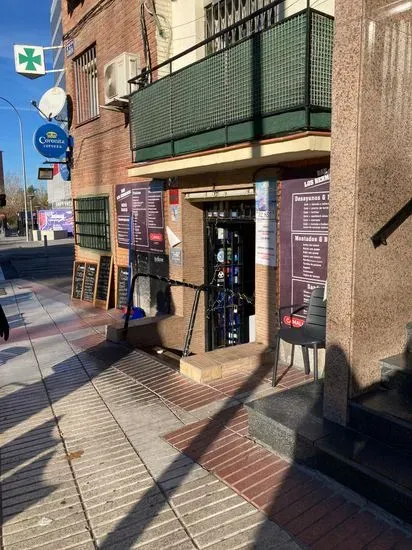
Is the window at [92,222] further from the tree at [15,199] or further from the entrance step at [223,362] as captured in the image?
the tree at [15,199]

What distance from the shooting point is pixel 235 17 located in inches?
265

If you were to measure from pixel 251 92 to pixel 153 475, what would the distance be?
3.89 meters

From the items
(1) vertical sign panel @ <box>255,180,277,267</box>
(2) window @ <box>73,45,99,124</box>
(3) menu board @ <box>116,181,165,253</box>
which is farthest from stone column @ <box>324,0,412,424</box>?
(2) window @ <box>73,45,99,124</box>

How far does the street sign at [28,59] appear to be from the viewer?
10492mm

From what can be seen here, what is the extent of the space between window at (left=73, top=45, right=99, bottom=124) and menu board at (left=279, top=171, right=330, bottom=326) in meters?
6.53

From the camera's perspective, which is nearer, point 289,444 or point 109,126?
point 289,444

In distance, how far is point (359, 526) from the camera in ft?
8.73

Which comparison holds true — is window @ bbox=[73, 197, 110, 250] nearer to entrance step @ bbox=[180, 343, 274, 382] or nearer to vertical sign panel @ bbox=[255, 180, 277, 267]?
vertical sign panel @ bbox=[255, 180, 277, 267]

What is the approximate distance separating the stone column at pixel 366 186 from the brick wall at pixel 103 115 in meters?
5.50

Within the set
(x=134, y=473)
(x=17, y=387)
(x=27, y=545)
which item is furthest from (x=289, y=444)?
(x=17, y=387)

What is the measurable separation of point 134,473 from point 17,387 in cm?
251

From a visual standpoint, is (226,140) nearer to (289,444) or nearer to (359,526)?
(289,444)

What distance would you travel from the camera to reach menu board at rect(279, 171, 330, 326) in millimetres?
5059

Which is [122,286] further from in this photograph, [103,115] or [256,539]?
[256,539]
